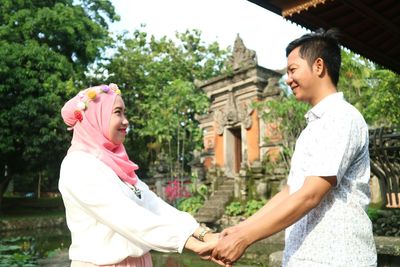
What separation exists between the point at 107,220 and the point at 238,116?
1421 cm

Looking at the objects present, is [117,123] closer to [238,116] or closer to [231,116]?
[238,116]

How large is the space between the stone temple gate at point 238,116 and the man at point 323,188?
12334mm

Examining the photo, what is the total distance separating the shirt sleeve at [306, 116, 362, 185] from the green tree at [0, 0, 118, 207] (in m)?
15.2

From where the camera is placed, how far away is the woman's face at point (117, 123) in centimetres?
219

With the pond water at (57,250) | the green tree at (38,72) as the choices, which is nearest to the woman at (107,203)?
the pond water at (57,250)

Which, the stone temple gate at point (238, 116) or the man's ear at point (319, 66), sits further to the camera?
the stone temple gate at point (238, 116)

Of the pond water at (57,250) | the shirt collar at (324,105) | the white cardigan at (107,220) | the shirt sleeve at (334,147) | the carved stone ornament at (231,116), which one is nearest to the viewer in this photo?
the shirt sleeve at (334,147)

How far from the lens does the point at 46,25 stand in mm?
16812

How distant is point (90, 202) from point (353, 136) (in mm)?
1224

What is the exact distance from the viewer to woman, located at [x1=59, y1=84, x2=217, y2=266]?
1.87 m

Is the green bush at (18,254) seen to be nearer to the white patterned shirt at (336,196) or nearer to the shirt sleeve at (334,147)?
the white patterned shirt at (336,196)

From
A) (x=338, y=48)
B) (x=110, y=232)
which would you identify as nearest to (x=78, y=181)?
(x=110, y=232)

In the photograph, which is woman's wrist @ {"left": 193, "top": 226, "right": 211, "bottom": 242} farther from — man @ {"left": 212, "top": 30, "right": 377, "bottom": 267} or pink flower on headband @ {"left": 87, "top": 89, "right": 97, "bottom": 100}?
pink flower on headband @ {"left": 87, "top": 89, "right": 97, "bottom": 100}

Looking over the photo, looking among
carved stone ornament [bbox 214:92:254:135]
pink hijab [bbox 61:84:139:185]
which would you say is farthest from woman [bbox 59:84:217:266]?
carved stone ornament [bbox 214:92:254:135]
